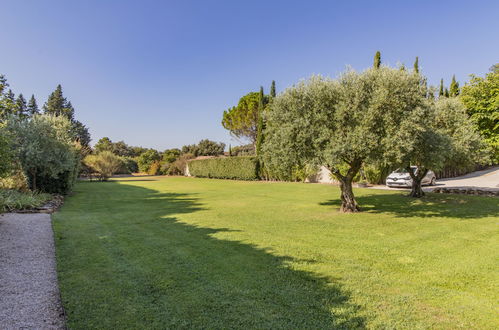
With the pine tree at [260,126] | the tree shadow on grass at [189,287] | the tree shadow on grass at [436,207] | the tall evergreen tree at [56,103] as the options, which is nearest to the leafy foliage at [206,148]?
the tall evergreen tree at [56,103]

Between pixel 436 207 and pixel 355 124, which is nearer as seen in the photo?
pixel 355 124

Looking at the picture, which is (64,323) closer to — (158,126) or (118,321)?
(118,321)

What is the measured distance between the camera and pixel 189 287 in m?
3.92

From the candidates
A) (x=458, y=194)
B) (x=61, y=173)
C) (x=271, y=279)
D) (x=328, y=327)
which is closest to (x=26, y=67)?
(x=61, y=173)

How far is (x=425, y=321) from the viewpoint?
3041mm

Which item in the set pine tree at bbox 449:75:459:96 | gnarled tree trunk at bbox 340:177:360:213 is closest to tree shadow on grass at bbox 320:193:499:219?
gnarled tree trunk at bbox 340:177:360:213

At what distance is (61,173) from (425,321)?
63.3ft

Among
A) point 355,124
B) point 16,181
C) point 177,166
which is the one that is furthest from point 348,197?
point 177,166

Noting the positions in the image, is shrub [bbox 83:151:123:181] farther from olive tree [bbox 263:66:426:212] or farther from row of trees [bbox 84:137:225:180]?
olive tree [bbox 263:66:426:212]

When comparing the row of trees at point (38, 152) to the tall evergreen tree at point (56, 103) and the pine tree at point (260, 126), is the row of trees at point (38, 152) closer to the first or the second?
the pine tree at point (260, 126)

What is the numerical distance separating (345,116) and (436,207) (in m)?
6.25

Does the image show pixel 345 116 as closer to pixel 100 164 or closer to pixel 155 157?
pixel 100 164

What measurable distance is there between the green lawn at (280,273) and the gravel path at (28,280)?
19 cm

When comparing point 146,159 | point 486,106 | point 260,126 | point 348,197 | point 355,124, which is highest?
point 260,126
